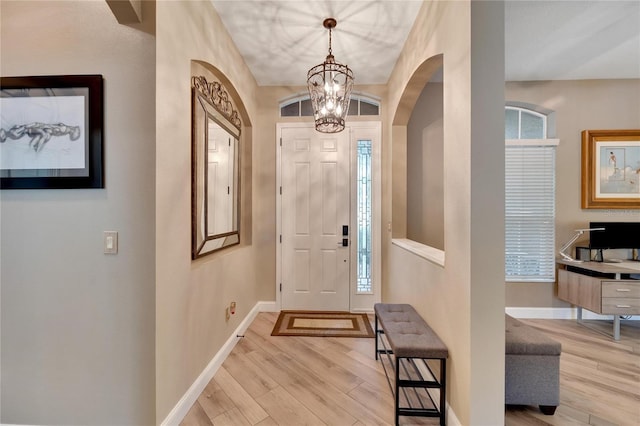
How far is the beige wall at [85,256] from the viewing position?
1.51 m

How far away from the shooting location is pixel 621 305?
278cm

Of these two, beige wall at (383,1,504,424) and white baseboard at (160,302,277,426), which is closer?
beige wall at (383,1,504,424)

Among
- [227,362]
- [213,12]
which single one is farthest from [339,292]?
[213,12]

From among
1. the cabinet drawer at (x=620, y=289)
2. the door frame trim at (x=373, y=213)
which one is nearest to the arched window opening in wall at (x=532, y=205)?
the cabinet drawer at (x=620, y=289)

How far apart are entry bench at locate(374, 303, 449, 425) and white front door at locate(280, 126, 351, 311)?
→ 3.91ft

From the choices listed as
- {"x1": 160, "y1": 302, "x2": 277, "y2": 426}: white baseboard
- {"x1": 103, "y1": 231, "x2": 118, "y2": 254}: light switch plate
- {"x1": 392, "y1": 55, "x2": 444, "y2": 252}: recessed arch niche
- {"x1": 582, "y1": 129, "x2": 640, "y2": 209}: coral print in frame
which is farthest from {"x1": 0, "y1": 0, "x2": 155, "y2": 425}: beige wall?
{"x1": 582, "y1": 129, "x2": 640, "y2": 209}: coral print in frame

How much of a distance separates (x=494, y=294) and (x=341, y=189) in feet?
7.82

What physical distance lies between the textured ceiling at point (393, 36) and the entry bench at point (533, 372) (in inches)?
106

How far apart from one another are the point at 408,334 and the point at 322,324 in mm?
1522

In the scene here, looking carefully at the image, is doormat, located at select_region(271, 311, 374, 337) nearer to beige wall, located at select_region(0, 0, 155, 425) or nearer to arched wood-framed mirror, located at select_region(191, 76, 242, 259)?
arched wood-framed mirror, located at select_region(191, 76, 242, 259)

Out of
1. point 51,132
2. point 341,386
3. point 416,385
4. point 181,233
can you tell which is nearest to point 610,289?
point 416,385

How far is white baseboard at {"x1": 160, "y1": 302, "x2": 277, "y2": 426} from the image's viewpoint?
1654mm

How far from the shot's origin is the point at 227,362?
2383 mm

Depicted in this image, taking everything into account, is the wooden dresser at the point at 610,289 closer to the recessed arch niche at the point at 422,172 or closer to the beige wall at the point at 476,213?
the recessed arch niche at the point at 422,172
